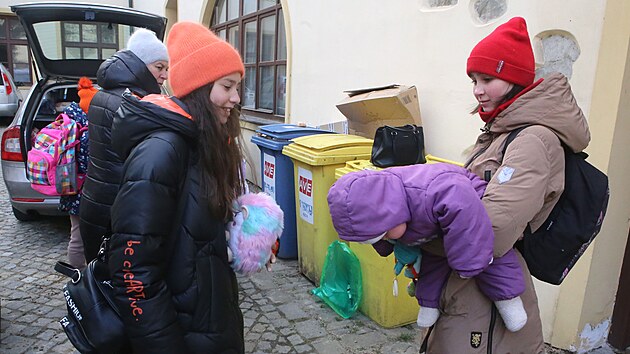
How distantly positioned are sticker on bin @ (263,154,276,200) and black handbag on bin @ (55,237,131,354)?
105 inches

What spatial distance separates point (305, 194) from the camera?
152 inches

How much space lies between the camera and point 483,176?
1575 mm

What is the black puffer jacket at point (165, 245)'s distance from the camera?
4.68ft

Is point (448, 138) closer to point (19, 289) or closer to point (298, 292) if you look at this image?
point (298, 292)

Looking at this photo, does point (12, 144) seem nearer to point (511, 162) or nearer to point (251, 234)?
point (251, 234)

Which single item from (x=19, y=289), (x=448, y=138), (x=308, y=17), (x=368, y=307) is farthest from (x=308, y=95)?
(x=19, y=289)

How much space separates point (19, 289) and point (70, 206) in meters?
0.97

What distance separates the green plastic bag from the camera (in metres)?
3.38

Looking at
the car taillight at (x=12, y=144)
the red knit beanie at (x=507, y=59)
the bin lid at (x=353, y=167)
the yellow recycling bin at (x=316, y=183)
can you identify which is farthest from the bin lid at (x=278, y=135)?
the red knit beanie at (x=507, y=59)

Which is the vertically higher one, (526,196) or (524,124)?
(524,124)

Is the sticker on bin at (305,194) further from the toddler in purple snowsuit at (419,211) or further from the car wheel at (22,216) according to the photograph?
the car wheel at (22,216)

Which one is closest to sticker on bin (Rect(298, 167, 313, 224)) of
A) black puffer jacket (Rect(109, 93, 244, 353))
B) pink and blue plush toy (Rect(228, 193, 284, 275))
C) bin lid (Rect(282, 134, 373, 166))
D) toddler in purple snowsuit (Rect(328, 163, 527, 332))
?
bin lid (Rect(282, 134, 373, 166))

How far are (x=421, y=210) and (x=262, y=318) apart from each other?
2371 mm

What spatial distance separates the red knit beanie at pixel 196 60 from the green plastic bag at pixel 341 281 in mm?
1979
